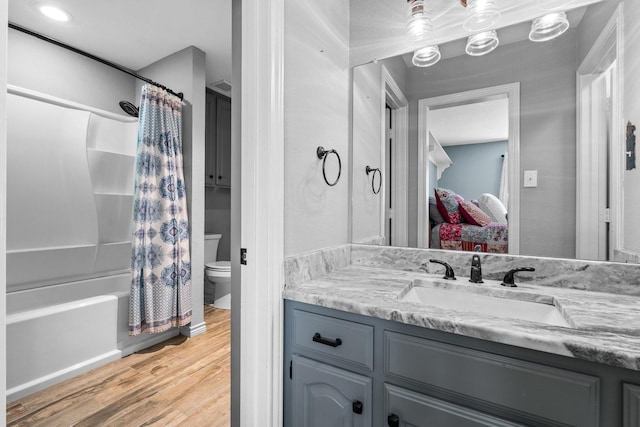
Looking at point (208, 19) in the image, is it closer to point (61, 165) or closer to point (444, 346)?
point (61, 165)

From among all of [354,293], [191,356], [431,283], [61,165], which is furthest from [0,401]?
[61,165]

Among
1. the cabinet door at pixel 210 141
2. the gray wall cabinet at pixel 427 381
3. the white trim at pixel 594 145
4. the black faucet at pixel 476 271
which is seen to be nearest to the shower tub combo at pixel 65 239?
the cabinet door at pixel 210 141

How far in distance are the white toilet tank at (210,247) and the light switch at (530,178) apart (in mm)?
3007

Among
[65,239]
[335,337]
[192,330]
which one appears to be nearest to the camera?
[335,337]

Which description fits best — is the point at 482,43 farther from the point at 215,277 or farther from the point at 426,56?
the point at 215,277

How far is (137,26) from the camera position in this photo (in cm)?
229

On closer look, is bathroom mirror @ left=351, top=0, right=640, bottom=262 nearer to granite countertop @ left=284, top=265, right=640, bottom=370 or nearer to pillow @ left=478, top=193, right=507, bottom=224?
pillow @ left=478, top=193, right=507, bottom=224

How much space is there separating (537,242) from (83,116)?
10.3 ft

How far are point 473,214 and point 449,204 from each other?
110 millimetres

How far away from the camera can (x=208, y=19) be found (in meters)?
2.23

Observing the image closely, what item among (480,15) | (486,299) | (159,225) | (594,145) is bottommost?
(486,299)

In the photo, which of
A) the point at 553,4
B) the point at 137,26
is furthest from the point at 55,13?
the point at 553,4

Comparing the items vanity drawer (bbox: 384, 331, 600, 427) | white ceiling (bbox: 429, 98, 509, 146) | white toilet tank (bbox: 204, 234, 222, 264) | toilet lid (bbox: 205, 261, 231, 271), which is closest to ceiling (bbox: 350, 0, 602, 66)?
white ceiling (bbox: 429, 98, 509, 146)

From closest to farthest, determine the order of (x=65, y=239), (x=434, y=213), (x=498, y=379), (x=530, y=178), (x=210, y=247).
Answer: (x=498, y=379), (x=530, y=178), (x=434, y=213), (x=65, y=239), (x=210, y=247)
